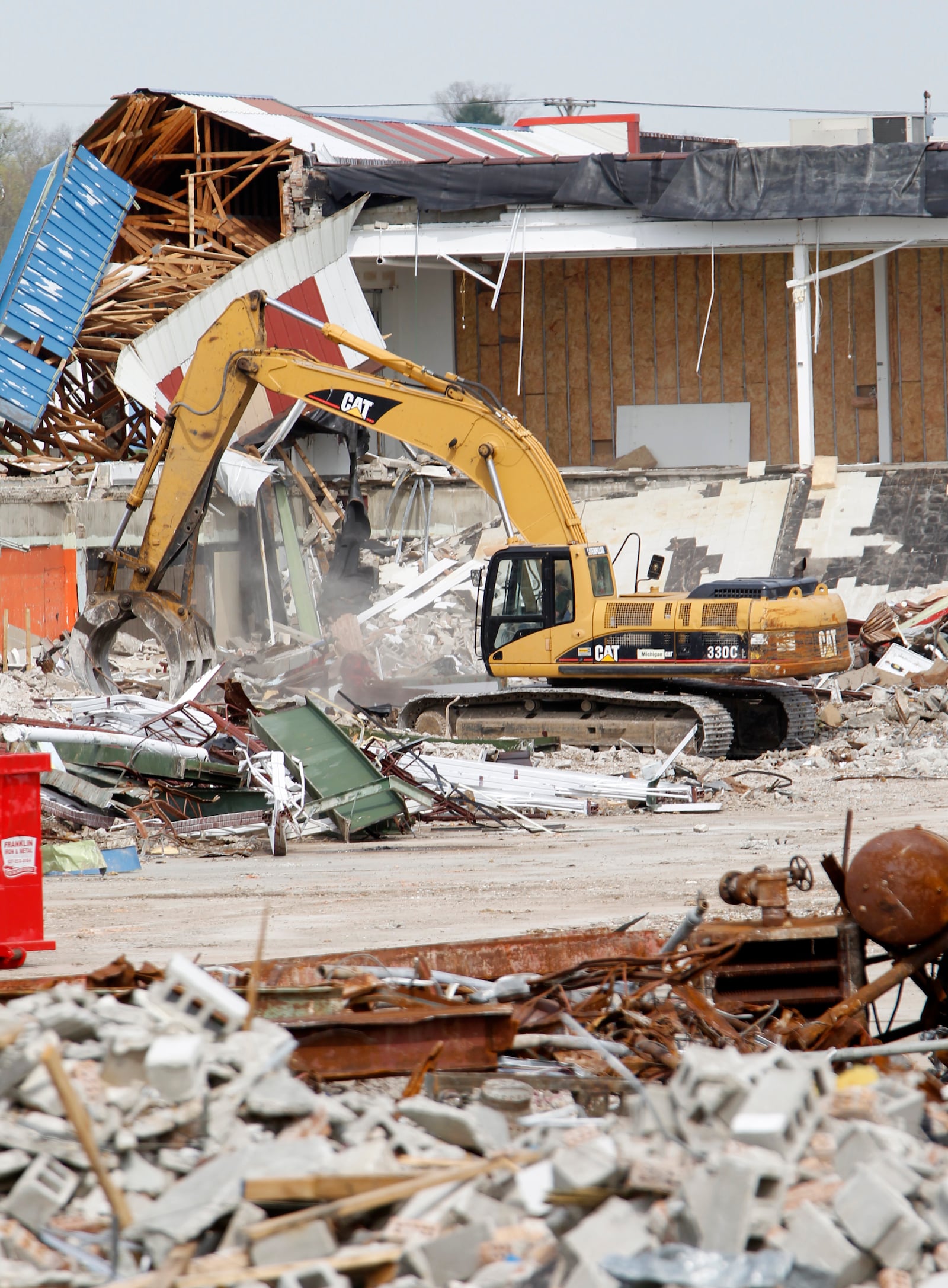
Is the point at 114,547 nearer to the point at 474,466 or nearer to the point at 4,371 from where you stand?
the point at 474,466

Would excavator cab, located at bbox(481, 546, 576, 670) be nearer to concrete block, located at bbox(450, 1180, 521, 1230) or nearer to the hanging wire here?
concrete block, located at bbox(450, 1180, 521, 1230)

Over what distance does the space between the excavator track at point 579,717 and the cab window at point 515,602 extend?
24.3 inches

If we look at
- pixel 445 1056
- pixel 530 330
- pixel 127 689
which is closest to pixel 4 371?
pixel 127 689

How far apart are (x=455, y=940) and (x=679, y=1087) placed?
11.3ft

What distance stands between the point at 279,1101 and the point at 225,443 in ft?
41.2

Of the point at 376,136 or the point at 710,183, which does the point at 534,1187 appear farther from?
the point at 376,136

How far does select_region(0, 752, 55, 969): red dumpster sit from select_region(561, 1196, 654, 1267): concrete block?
4254 millimetres

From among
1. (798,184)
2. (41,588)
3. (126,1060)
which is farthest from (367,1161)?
(798,184)

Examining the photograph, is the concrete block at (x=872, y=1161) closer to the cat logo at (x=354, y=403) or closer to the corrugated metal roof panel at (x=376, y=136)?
the cat logo at (x=354, y=403)

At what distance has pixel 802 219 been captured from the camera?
24375mm

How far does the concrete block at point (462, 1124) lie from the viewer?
157 inches

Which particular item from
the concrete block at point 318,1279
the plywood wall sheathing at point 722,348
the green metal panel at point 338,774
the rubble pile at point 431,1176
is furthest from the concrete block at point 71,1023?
the plywood wall sheathing at point 722,348

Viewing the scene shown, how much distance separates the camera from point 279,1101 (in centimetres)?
401

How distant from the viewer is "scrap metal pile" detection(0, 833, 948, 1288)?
131 inches
